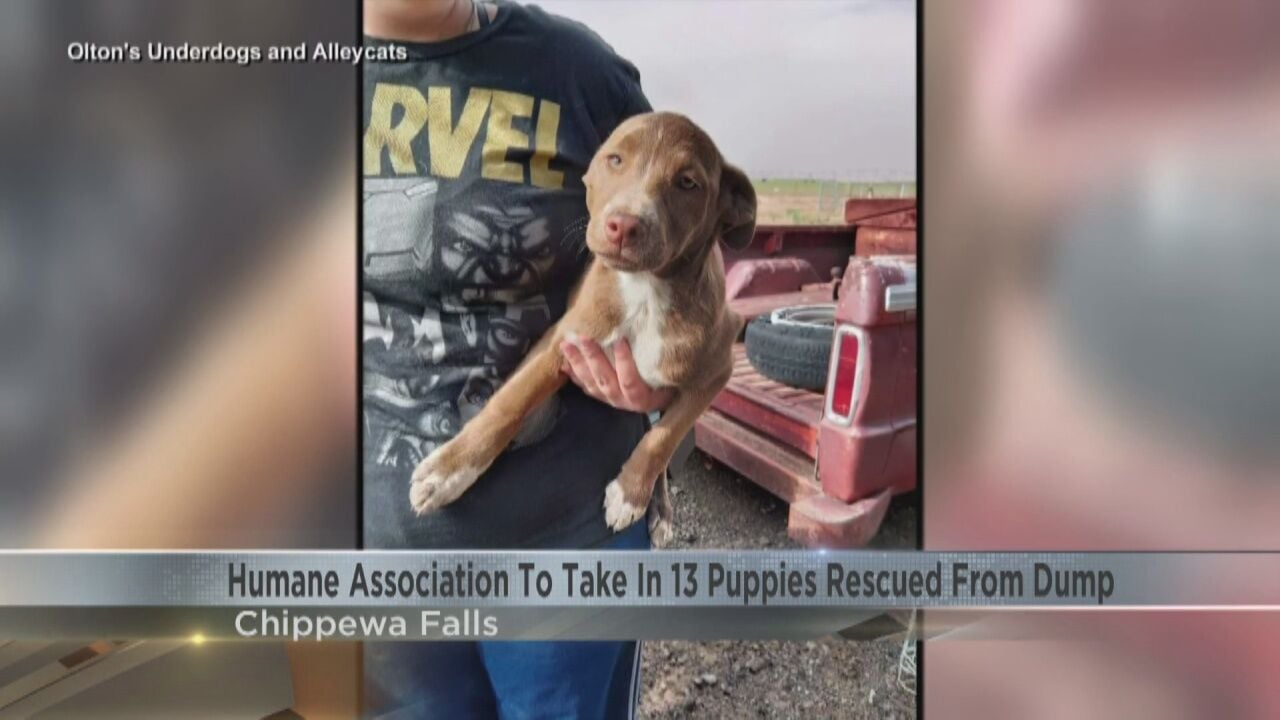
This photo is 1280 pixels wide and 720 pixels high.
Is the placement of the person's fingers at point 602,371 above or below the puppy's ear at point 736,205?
below

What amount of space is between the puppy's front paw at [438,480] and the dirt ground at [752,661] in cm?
50

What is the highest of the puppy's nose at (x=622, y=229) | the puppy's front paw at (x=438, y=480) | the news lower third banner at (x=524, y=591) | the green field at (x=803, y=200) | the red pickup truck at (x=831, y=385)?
the green field at (x=803, y=200)

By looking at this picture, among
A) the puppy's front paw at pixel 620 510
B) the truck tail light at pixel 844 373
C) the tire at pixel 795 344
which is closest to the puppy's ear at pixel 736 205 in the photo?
the tire at pixel 795 344

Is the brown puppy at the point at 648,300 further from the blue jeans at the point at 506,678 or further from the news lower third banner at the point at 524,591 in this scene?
the blue jeans at the point at 506,678

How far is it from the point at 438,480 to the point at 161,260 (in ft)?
2.63

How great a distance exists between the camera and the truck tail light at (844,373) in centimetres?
182

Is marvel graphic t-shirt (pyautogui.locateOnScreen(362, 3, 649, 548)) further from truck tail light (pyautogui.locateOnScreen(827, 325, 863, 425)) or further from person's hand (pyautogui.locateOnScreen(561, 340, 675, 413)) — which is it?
truck tail light (pyautogui.locateOnScreen(827, 325, 863, 425))

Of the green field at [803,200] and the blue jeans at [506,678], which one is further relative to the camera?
the blue jeans at [506,678]

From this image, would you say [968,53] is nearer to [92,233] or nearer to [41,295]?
[92,233]

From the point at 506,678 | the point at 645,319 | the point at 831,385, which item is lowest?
the point at 506,678

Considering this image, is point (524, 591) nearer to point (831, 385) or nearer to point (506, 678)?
point (506, 678)

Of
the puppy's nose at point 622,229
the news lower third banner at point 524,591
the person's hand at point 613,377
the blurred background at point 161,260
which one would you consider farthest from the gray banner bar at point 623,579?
the puppy's nose at point 622,229

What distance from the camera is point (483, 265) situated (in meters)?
1.79

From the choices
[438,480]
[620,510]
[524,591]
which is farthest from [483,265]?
[524,591]
